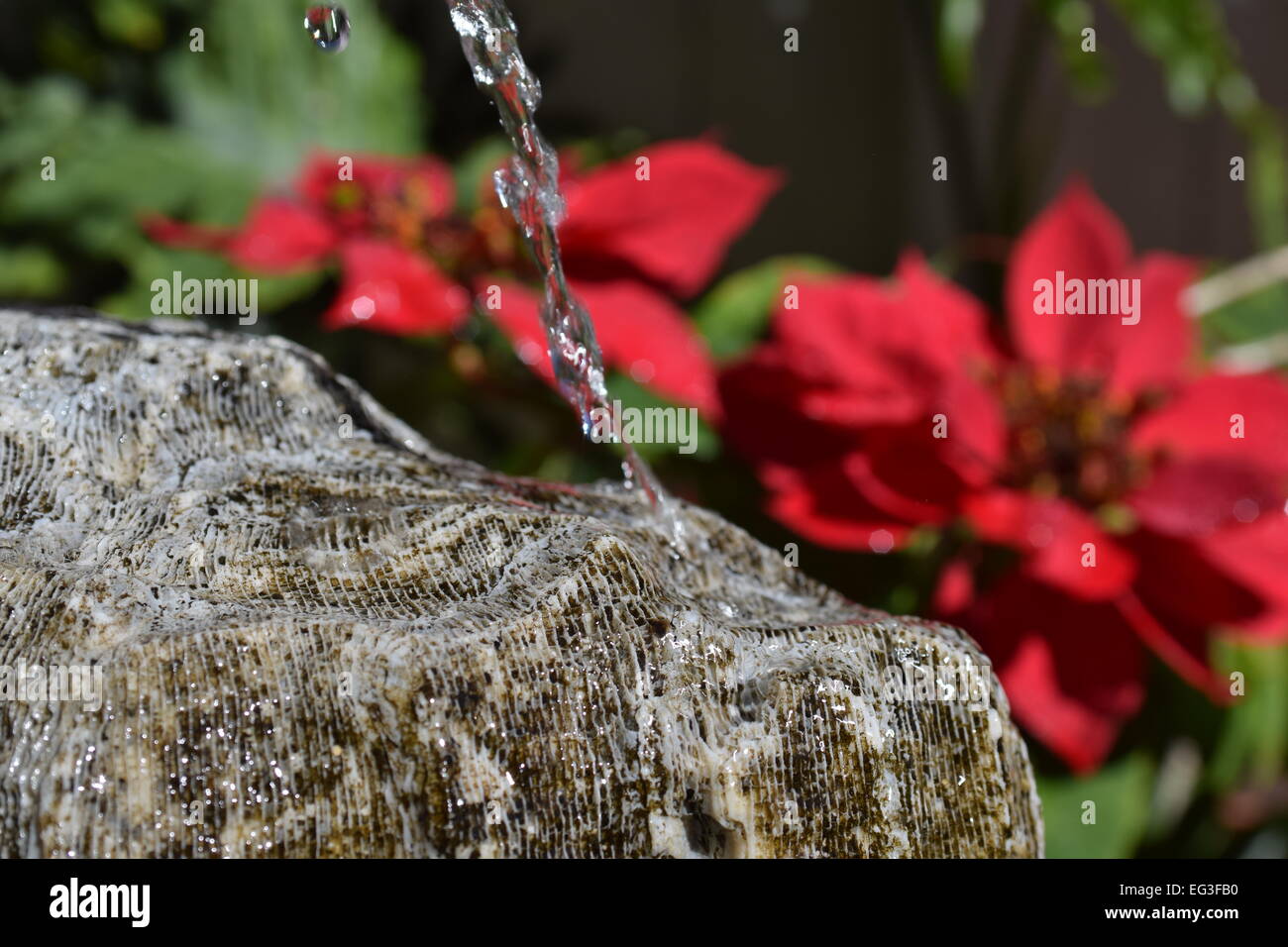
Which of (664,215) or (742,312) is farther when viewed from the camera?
(742,312)

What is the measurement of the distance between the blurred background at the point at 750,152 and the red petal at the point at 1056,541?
11 cm

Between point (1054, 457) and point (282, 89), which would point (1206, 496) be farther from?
point (282, 89)

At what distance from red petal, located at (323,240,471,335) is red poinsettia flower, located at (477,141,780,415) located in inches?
1.4

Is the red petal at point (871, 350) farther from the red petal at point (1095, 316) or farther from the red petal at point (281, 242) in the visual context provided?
the red petal at point (281, 242)

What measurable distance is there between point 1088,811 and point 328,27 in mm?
661

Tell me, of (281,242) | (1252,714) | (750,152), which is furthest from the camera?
(750,152)

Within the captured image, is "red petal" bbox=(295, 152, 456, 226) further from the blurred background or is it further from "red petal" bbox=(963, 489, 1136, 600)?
"red petal" bbox=(963, 489, 1136, 600)

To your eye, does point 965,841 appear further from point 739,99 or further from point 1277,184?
point 739,99

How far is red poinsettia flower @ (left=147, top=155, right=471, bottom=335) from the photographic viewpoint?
73cm

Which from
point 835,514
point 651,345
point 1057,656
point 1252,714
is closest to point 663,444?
point 651,345

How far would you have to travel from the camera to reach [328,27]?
65 cm

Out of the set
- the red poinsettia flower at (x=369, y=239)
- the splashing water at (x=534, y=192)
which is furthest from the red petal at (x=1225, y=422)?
the red poinsettia flower at (x=369, y=239)
